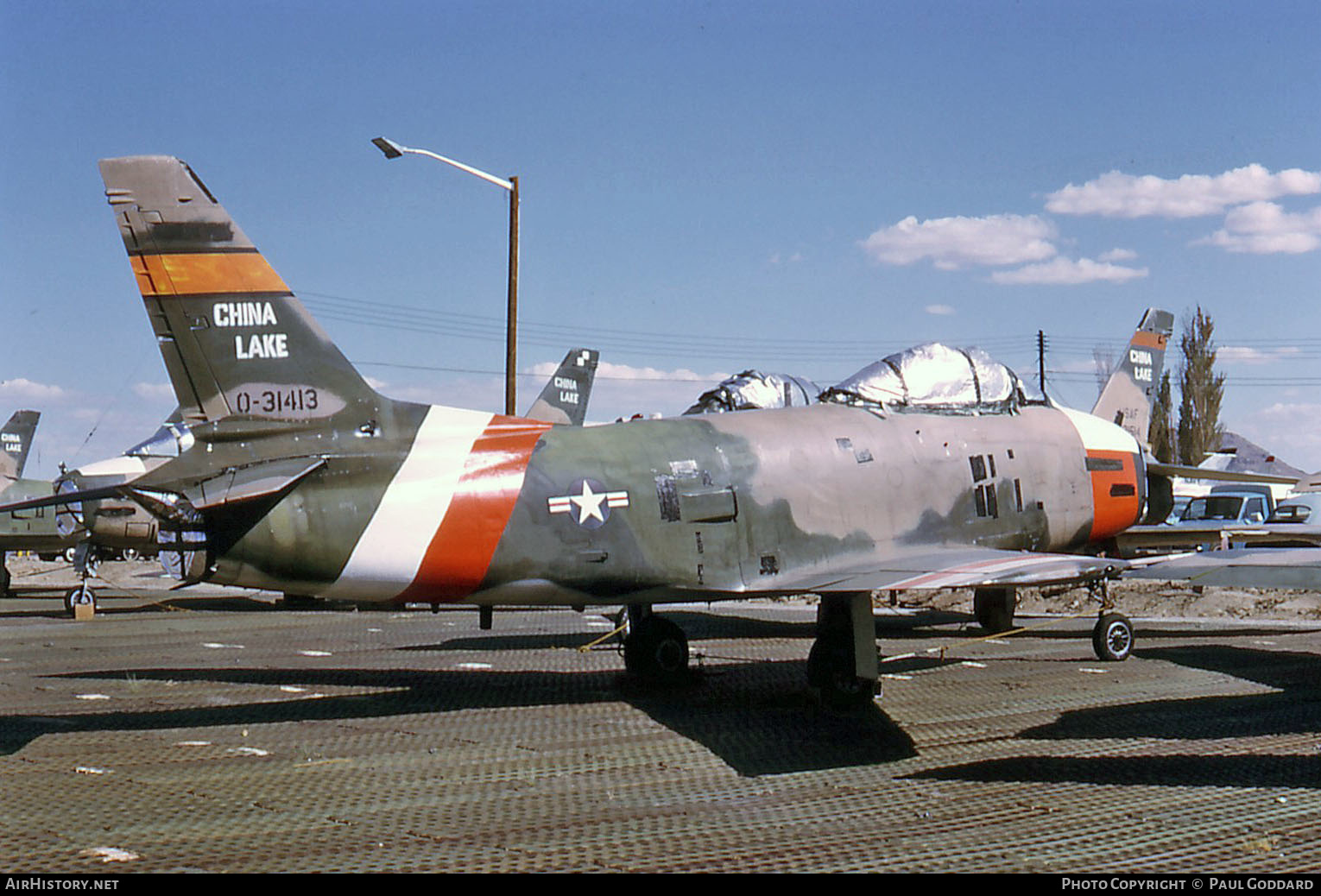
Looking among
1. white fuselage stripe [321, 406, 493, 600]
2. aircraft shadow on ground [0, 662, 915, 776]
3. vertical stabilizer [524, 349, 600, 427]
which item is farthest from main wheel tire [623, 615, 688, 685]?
vertical stabilizer [524, 349, 600, 427]

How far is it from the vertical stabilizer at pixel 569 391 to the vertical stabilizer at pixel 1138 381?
39.7ft

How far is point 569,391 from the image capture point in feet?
88.6

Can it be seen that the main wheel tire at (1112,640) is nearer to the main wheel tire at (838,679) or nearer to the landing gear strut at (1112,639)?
the landing gear strut at (1112,639)

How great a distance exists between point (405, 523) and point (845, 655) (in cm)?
418

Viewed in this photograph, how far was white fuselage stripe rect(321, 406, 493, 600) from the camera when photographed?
9336 millimetres

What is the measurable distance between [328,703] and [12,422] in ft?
91.5

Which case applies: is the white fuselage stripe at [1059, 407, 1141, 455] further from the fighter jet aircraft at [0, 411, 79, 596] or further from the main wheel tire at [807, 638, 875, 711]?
the fighter jet aircraft at [0, 411, 79, 596]

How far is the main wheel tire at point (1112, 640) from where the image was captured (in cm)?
1336

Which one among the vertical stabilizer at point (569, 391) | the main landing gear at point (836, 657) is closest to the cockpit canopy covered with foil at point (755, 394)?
the main landing gear at point (836, 657)

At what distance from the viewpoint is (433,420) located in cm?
1002

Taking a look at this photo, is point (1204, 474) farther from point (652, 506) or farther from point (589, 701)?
point (589, 701)

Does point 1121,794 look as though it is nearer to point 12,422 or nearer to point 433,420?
point 433,420
